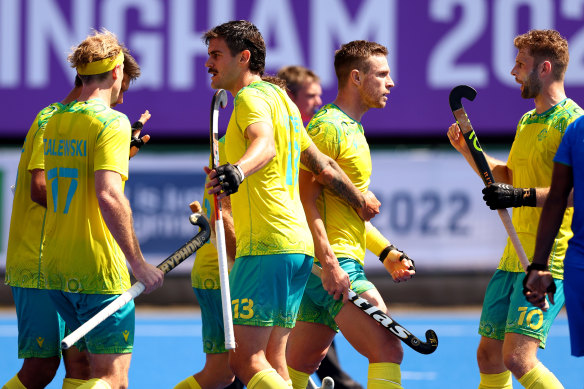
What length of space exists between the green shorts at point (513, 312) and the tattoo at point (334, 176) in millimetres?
955

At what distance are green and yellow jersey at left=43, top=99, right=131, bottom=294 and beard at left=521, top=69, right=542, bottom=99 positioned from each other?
7.86ft

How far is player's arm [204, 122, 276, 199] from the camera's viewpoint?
15.1 feet

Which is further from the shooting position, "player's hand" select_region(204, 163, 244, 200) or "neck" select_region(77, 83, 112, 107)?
"neck" select_region(77, 83, 112, 107)

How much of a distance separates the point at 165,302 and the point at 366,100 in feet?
24.5

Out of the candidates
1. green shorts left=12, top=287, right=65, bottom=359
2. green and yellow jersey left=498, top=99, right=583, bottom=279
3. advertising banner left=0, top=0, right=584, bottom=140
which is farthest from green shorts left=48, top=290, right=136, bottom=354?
advertising banner left=0, top=0, right=584, bottom=140

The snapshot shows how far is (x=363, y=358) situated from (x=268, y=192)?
512 centimetres

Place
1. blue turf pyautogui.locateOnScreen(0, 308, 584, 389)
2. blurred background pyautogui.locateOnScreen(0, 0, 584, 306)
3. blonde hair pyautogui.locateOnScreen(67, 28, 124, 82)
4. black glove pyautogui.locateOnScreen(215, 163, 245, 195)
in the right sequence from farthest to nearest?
blurred background pyautogui.locateOnScreen(0, 0, 584, 306)
blue turf pyautogui.locateOnScreen(0, 308, 584, 389)
blonde hair pyautogui.locateOnScreen(67, 28, 124, 82)
black glove pyautogui.locateOnScreen(215, 163, 245, 195)

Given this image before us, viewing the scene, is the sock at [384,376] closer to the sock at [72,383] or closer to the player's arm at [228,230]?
the player's arm at [228,230]

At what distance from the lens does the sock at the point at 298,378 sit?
590cm

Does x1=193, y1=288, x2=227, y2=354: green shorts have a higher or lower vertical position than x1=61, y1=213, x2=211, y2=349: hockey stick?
lower

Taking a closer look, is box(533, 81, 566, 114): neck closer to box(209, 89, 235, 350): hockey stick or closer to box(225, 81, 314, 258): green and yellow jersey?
box(225, 81, 314, 258): green and yellow jersey

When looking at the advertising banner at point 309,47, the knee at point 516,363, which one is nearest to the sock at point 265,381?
the knee at point 516,363

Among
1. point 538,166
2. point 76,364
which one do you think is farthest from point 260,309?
point 538,166

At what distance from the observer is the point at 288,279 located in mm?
5000
